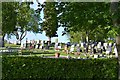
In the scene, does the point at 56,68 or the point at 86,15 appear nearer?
the point at 86,15

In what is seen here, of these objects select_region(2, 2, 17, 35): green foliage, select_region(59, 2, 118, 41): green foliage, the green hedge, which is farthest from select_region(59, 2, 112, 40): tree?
select_region(2, 2, 17, 35): green foliage

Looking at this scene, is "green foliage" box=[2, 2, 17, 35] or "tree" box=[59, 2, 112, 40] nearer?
"tree" box=[59, 2, 112, 40]

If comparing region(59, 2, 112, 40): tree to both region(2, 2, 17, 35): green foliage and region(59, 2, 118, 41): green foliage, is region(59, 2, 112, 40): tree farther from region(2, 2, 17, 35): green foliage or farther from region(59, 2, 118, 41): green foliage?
region(2, 2, 17, 35): green foliage

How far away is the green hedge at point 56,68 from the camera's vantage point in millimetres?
12211

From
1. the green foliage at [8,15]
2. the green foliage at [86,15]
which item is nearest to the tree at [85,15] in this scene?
the green foliage at [86,15]

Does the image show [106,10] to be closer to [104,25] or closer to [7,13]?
[104,25]

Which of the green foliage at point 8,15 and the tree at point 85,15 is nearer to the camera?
the tree at point 85,15

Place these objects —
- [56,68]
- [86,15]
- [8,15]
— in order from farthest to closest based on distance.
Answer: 1. [8,15]
2. [56,68]
3. [86,15]

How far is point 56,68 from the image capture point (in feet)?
40.2

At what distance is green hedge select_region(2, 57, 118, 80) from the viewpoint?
12.2m

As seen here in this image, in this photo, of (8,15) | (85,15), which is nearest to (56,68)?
(85,15)

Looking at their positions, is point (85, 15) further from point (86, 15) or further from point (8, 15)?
point (8, 15)

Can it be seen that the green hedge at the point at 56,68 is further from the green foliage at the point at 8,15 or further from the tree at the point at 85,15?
the green foliage at the point at 8,15

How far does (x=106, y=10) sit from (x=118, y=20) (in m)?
0.50
